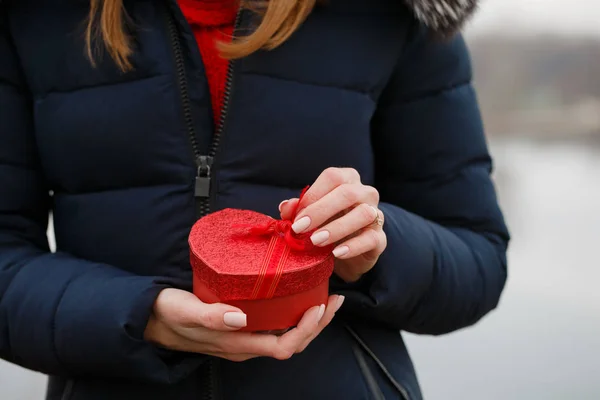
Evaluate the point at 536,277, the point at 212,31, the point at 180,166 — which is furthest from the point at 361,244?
the point at 536,277

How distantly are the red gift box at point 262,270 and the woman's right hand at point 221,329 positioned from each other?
0.03 feet

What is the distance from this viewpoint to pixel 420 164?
835 mm

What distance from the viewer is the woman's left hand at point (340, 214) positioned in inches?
21.9

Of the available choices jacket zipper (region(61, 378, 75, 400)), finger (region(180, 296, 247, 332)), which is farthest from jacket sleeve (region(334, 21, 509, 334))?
jacket zipper (region(61, 378, 75, 400))

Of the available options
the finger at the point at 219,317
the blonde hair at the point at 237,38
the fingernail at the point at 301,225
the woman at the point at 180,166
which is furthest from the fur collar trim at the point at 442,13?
the finger at the point at 219,317

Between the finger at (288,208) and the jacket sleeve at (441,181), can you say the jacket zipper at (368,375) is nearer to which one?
the jacket sleeve at (441,181)

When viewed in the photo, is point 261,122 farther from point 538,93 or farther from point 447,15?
point 538,93

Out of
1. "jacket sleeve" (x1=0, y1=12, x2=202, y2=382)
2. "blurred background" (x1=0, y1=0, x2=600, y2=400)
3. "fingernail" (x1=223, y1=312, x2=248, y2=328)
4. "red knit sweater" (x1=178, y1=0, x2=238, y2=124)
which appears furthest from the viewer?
"blurred background" (x1=0, y1=0, x2=600, y2=400)

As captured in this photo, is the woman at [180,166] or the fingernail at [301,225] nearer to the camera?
the fingernail at [301,225]

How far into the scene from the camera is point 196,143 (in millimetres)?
706

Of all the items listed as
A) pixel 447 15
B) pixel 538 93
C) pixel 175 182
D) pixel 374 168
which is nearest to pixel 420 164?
pixel 374 168

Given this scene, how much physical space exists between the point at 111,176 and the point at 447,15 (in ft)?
1.51

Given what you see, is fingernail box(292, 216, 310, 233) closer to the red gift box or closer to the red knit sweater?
the red gift box

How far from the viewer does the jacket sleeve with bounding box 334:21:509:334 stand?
30.2 inches
